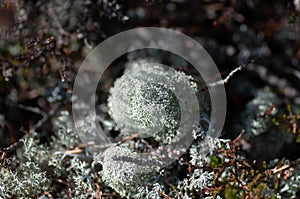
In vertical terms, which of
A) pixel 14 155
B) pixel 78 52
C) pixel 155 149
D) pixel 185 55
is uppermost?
pixel 185 55

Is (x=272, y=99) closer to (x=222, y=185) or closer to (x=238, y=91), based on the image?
(x=238, y=91)

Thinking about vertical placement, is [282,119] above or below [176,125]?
above

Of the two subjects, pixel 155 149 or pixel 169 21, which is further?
pixel 169 21

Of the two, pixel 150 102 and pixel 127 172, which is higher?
pixel 150 102

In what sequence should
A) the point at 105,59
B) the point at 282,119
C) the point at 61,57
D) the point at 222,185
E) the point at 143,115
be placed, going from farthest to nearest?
the point at 105,59 < the point at 61,57 < the point at 282,119 < the point at 143,115 < the point at 222,185

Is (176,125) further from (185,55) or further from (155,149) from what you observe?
(185,55)

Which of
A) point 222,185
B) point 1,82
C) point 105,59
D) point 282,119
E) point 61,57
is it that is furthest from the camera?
point 105,59

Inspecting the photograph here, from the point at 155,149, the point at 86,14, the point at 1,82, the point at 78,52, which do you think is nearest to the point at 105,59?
the point at 78,52

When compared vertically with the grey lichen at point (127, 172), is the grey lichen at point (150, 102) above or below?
above

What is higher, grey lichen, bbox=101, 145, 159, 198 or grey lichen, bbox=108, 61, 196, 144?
grey lichen, bbox=108, 61, 196, 144
